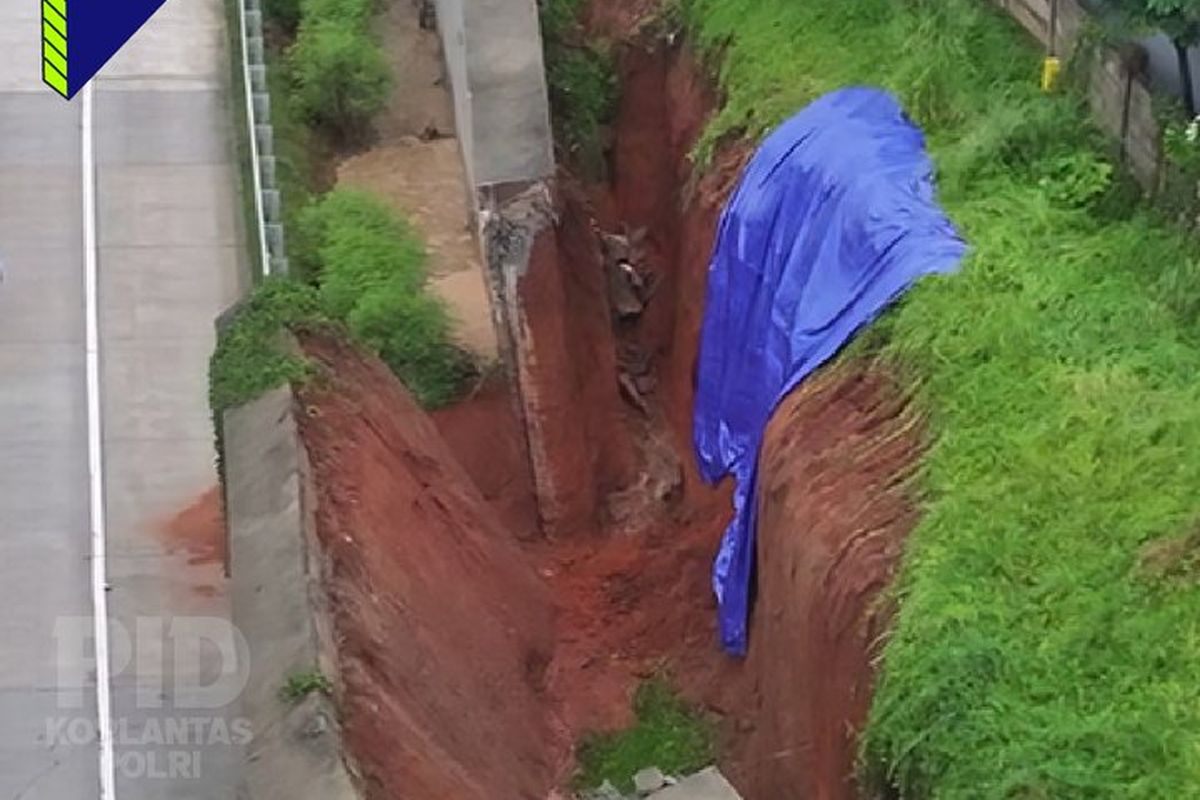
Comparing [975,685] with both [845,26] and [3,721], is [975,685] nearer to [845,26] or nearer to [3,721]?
[3,721]

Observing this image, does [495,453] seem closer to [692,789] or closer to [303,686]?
[303,686]

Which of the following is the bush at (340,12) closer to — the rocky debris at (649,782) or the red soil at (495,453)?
the red soil at (495,453)

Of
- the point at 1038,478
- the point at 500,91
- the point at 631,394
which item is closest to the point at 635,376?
the point at 631,394

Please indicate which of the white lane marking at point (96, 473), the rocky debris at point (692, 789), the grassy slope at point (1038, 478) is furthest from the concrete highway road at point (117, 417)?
the grassy slope at point (1038, 478)

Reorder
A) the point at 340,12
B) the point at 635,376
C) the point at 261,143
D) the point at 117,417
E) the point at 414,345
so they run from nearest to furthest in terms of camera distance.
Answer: the point at 414,345 < the point at 117,417 < the point at 635,376 < the point at 261,143 < the point at 340,12

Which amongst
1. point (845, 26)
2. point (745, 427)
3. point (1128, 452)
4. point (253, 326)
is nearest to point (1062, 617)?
point (1128, 452)

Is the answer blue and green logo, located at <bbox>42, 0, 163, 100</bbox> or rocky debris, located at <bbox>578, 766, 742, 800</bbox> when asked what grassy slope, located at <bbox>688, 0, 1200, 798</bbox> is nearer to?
rocky debris, located at <bbox>578, 766, 742, 800</bbox>

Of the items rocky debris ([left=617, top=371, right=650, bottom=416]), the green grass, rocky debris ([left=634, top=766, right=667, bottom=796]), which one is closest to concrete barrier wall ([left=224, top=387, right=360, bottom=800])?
rocky debris ([left=634, top=766, right=667, bottom=796])
